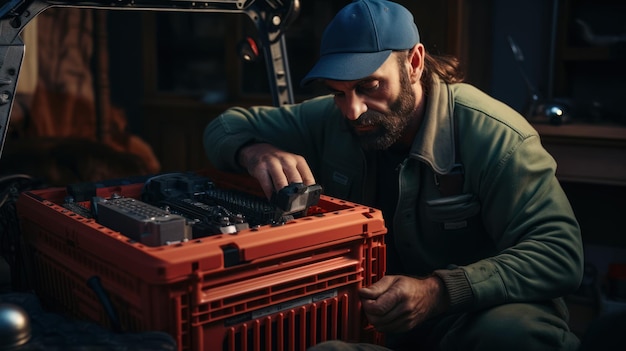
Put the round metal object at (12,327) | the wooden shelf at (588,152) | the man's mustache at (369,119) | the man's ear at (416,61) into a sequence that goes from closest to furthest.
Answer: the round metal object at (12,327) < the man's mustache at (369,119) < the man's ear at (416,61) < the wooden shelf at (588,152)

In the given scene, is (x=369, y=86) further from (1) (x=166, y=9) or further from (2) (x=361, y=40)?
(1) (x=166, y=9)

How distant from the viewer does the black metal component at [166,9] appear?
1.28m

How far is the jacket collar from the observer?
153 cm

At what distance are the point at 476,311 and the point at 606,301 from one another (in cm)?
154

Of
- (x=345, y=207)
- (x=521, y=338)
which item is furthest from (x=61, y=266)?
(x=521, y=338)

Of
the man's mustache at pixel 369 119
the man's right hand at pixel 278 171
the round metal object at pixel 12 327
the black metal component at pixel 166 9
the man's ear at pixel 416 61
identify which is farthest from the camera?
the man's ear at pixel 416 61

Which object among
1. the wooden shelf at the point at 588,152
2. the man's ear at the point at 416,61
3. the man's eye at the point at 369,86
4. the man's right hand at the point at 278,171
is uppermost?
the man's ear at the point at 416,61

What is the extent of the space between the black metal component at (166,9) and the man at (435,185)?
0.75ft

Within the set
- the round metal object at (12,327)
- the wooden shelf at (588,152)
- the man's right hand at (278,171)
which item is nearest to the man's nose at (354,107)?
the man's right hand at (278,171)

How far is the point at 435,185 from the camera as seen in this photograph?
5.07ft

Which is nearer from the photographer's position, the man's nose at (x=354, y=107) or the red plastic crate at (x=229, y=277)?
the red plastic crate at (x=229, y=277)

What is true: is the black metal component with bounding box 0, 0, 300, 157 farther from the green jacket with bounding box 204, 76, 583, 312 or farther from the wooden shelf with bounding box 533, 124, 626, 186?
the wooden shelf with bounding box 533, 124, 626, 186

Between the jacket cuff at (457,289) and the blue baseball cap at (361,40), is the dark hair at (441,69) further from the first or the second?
the jacket cuff at (457,289)

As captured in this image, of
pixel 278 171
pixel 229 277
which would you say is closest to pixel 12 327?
pixel 229 277
